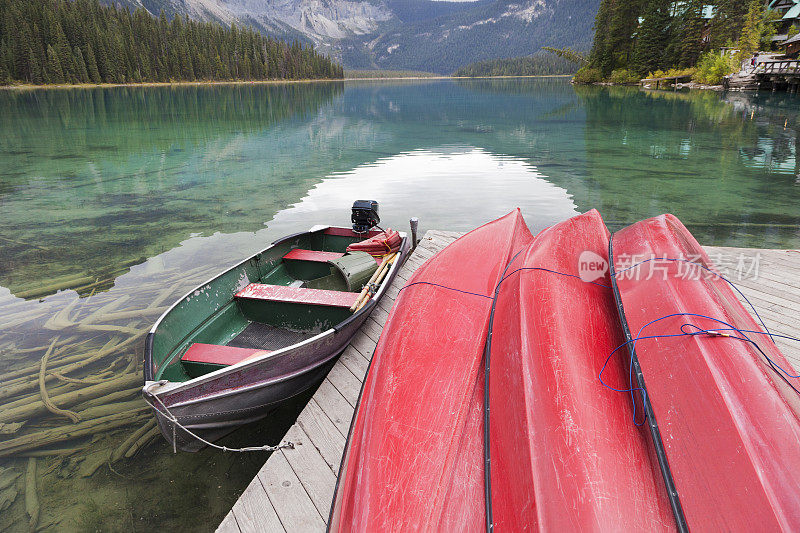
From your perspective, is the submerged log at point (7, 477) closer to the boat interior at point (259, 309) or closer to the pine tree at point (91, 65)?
the boat interior at point (259, 309)

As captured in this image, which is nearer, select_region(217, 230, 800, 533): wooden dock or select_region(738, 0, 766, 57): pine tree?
select_region(217, 230, 800, 533): wooden dock

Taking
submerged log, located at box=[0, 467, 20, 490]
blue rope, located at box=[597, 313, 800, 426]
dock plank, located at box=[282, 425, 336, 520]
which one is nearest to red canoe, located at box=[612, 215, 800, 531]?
blue rope, located at box=[597, 313, 800, 426]

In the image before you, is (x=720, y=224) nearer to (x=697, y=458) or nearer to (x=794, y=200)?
(x=794, y=200)

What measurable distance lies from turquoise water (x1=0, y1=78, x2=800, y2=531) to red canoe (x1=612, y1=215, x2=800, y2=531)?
391cm

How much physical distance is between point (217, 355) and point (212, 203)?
437 inches

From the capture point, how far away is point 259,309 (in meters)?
6.00

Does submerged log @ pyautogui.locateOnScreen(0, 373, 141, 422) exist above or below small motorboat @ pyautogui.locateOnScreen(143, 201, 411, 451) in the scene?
below

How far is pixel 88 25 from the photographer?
89500 mm

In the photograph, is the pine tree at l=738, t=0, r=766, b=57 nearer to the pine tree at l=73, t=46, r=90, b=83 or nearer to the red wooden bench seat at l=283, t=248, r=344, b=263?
the red wooden bench seat at l=283, t=248, r=344, b=263

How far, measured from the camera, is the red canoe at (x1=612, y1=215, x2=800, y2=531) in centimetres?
209

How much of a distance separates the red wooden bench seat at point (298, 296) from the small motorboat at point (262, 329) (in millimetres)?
14

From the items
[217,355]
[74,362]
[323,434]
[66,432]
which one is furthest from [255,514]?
[74,362]

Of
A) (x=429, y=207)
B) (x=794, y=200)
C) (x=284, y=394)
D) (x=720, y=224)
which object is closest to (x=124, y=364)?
(x=284, y=394)

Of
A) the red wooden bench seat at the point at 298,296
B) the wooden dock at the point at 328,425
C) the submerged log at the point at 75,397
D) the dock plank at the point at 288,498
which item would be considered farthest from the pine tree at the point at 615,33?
the dock plank at the point at 288,498
